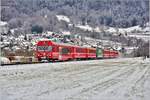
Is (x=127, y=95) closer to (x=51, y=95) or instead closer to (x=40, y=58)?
(x=51, y=95)

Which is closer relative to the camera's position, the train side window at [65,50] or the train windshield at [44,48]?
the train windshield at [44,48]

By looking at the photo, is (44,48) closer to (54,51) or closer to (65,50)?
(54,51)

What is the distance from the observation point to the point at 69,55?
60500 millimetres

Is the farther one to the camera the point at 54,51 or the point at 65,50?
the point at 65,50

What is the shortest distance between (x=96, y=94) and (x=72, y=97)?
139 cm

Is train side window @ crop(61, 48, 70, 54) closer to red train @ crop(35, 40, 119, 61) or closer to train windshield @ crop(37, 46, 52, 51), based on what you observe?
red train @ crop(35, 40, 119, 61)

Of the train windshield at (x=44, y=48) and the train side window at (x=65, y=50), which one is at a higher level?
the train windshield at (x=44, y=48)

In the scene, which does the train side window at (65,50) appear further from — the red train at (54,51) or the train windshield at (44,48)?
the train windshield at (44,48)

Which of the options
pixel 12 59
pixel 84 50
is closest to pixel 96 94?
pixel 12 59

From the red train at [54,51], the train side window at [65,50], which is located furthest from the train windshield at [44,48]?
the train side window at [65,50]

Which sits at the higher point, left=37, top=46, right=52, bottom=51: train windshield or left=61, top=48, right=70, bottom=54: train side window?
left=37, top=46, right=52, bottom=51: train windshield

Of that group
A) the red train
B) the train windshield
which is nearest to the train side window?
the red train

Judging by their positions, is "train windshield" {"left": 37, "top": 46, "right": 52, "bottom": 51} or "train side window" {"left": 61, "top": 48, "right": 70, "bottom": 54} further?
"train side window" {"left": 61, "top": 48, "right": 70, "bottom": 54}

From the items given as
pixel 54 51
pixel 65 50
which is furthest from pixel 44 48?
pixel 65 50
